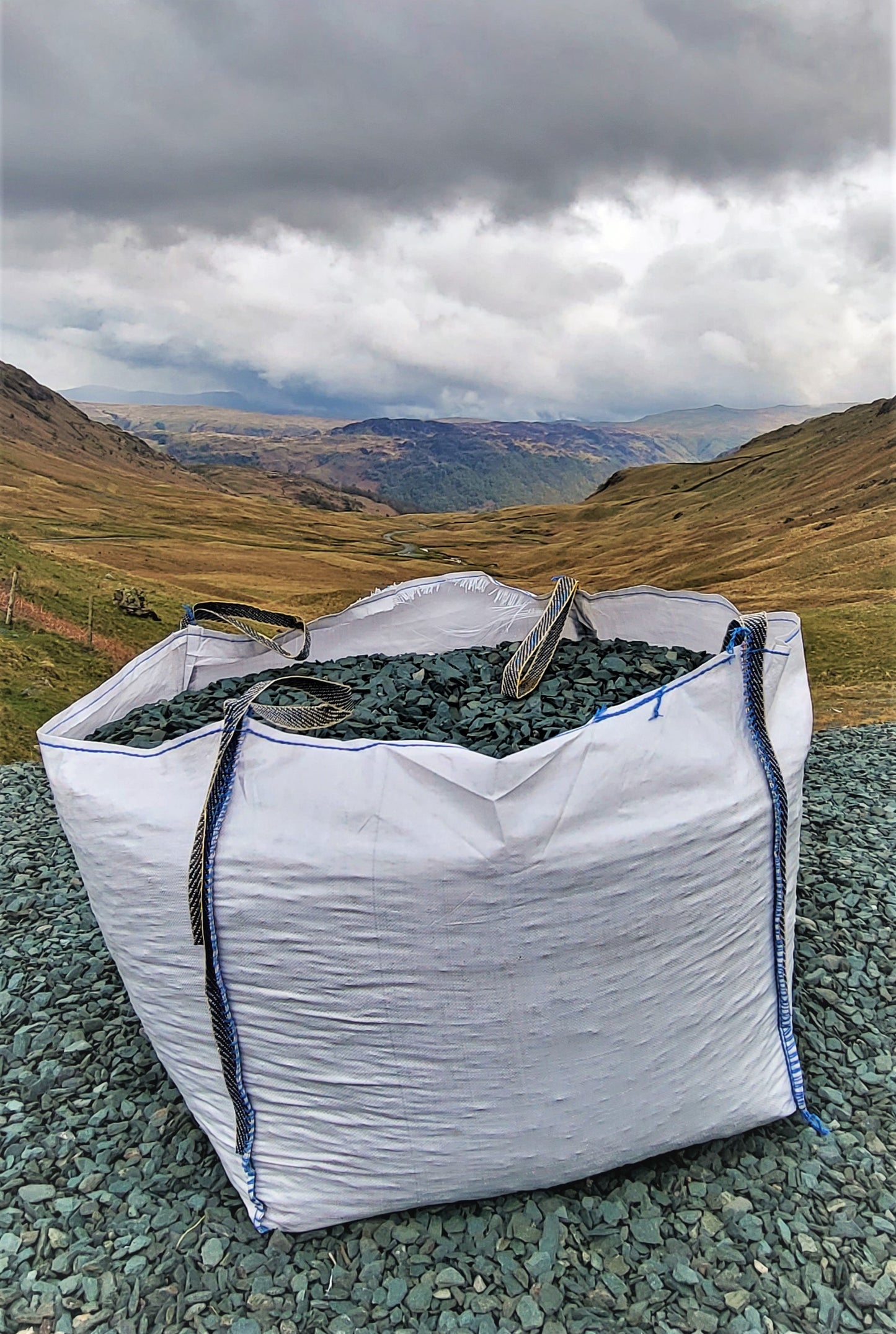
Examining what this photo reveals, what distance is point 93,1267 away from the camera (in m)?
1.54

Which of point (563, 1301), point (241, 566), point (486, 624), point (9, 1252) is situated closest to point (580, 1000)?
point (563, 1301)

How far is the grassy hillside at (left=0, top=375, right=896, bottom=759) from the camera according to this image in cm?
493

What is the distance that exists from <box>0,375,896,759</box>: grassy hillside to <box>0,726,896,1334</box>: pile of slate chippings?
10.4 ft

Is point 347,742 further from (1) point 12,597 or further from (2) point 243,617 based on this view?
(1) point 12,597

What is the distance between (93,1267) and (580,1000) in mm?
1152

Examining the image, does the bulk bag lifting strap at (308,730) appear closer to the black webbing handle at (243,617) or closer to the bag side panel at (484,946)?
the bag side panel at (484,946)

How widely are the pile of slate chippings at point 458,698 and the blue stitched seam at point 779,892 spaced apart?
33 centimetres

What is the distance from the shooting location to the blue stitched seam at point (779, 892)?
1638 mm

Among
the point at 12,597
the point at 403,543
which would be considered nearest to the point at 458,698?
the point at 12,597

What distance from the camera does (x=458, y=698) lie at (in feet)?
6.81

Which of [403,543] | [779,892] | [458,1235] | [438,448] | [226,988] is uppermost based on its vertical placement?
[438,448]

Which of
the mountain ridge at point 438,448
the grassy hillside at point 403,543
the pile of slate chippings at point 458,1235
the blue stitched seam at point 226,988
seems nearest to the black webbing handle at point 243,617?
the blue stitched seam at point 226,988

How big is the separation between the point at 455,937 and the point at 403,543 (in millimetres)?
5133

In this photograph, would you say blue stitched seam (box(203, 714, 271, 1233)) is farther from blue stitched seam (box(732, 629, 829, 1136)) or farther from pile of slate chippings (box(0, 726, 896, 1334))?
blue stitched seam (box(732, 629, 829, 1136))
